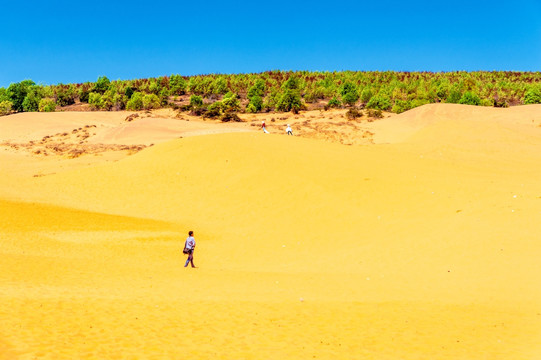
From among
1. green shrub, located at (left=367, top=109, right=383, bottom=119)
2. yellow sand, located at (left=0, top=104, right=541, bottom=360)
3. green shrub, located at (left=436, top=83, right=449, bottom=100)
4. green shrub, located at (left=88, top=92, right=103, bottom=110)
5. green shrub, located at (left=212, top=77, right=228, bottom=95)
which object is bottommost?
yellow sand, located at (left=0, top=104, right=541, bottom=360)

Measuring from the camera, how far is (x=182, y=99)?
4264 inches

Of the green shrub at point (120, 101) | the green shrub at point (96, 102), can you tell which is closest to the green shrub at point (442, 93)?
the green shrub at point (120, 101)

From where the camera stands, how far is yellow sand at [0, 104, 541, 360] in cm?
1002

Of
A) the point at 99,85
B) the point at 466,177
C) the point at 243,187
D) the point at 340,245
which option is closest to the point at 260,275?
the point at 340,245

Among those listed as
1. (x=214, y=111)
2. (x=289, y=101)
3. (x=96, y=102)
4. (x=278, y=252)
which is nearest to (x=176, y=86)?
(x=96, y=102)

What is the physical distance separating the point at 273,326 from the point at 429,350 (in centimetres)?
332

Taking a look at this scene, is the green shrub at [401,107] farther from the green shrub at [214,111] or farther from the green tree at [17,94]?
the green tree at [17,94]

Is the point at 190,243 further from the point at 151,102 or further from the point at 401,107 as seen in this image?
the point at 151,102

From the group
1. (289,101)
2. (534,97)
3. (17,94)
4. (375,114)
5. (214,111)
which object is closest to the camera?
(375,114)

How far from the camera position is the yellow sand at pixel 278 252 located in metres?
10.0

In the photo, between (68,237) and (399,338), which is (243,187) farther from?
(399,338)

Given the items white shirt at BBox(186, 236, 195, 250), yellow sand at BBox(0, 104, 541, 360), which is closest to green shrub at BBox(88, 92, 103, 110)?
yellow sand at BBox(0, 104, 541, 360)

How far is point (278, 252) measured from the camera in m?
20.6

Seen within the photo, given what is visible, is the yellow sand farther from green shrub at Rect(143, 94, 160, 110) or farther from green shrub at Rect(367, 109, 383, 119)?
green shrub at Rect(143, 94, 160, 110)
